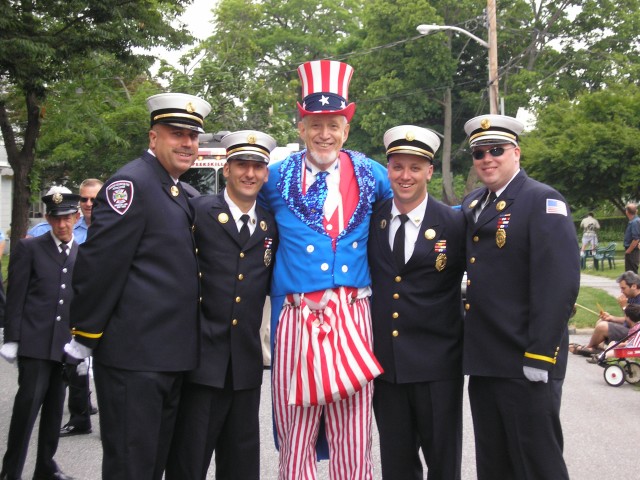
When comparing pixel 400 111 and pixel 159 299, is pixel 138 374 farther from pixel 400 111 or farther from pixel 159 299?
pixel 400 111

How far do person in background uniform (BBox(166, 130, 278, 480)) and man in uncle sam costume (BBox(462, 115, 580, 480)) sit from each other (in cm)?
108

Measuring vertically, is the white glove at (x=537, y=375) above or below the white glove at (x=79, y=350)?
below

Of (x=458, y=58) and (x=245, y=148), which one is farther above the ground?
(x=458, y=58)

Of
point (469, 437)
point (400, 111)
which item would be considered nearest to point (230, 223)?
point (469, 437)

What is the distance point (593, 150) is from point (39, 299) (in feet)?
70.6

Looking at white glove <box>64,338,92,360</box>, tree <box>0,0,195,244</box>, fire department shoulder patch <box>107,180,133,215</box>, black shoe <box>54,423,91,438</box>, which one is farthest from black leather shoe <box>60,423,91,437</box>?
tree <box>0,0,195,244</box>

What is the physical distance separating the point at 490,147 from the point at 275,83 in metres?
32.9

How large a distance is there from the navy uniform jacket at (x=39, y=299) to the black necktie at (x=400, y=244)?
222 cm

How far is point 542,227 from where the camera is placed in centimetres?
347

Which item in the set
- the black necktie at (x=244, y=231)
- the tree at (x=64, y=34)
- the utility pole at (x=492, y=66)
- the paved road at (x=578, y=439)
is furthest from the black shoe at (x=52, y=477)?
the utility pole at (x=492, y=66)

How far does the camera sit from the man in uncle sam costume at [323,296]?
366cm

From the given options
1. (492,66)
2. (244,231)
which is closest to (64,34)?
(244,231)

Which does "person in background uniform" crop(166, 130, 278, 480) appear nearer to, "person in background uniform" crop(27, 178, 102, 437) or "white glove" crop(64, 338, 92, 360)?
"white glove" crop(64, 338, 92, 360)

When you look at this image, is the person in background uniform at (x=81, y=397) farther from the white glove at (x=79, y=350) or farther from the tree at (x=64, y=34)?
the tree at (x=64, y=34)
